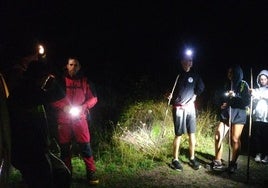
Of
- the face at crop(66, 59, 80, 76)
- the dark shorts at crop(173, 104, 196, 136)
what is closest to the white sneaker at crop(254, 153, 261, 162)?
the dark shorts at crop(173, 104, 196, 136)

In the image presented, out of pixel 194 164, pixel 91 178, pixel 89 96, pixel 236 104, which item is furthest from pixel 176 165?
pixel 89 96

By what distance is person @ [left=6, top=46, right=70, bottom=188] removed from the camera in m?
3.79

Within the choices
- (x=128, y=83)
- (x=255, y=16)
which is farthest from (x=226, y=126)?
(x=255, y=16)

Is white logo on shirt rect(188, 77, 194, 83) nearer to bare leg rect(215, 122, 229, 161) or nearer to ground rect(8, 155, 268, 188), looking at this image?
bare leg rect(215, 122, 229, 161)

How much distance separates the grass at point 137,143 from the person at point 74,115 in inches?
24.0

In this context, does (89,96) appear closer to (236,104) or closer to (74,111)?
(74,111)

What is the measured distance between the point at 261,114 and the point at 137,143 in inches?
113

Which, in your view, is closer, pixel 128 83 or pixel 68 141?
pixel 68 141

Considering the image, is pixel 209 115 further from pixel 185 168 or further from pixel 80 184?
pixel 80 184

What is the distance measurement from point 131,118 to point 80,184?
3584mm

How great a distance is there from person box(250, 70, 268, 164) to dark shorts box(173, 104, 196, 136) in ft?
4.64

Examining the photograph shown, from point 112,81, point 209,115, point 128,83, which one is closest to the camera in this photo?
point 209,115

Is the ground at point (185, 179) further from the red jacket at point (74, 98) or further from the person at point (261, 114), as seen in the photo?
the red jacket at point (74, 98)

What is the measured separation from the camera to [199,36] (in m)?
27.1
